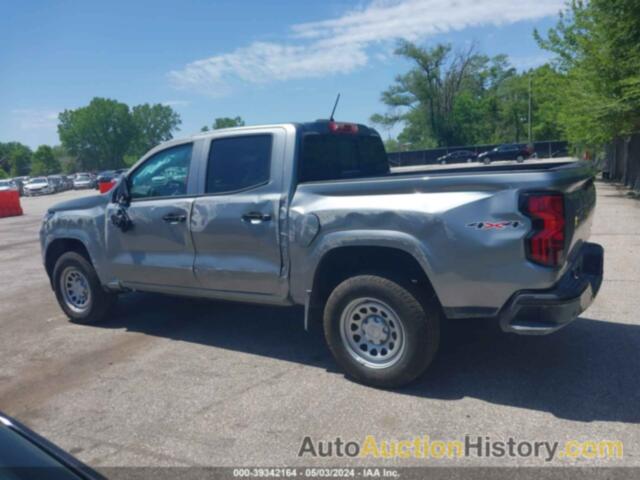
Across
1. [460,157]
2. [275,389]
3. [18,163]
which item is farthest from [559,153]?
[18,163]

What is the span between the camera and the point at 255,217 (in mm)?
4727

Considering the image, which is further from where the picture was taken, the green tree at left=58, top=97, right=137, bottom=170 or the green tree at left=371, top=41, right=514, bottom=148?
the green tree at left=58, top=97, right=137, bottom=170

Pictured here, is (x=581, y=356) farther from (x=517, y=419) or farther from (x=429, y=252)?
(x=429, y=252)

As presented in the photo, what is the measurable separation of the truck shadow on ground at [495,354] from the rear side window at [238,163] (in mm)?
1556

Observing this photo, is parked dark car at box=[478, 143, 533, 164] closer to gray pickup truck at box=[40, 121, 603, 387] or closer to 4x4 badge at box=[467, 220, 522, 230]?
gray pickup truck at box=[40, 121, 603, 387]

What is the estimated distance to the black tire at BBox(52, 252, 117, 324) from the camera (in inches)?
242

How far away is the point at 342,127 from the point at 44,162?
129 m

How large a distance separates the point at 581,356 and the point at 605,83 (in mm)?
14510

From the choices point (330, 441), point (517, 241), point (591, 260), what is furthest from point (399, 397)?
point (591, 260)

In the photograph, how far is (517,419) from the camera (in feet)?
12.2

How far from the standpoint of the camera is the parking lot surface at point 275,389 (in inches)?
142

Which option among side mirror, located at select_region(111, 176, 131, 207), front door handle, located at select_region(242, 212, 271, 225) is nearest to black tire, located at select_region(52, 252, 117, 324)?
side mirror, located at select_region(111, 176, 131, 207)

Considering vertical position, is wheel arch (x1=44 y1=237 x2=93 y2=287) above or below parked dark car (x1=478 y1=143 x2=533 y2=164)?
above

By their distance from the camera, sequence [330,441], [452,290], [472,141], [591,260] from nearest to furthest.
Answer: [330,441]
[452,290]
[591,260]
[472,141]
